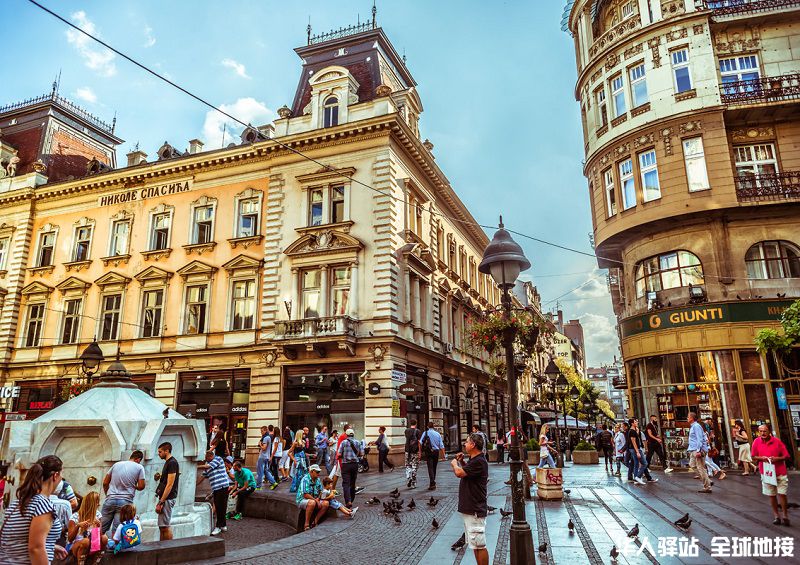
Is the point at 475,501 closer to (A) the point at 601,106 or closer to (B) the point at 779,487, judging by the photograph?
(B) the point at 779,487

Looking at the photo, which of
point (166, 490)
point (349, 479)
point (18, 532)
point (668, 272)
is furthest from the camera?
point (668, 272)

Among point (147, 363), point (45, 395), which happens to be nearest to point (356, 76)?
point (147, 363)

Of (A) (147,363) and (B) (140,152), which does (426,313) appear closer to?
(A) (147,363)

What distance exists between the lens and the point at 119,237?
31609mm

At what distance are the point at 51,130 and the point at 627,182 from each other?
37.7 meters

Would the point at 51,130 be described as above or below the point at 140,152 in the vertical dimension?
above

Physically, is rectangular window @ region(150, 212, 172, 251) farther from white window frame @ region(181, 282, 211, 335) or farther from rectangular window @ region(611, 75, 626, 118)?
rectangular window @ region(611, 75, 626, 118)

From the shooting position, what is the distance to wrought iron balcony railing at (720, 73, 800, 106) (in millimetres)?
21438

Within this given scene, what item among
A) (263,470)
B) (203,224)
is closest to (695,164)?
(263,470)

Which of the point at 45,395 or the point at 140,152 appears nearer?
the point at 45,395

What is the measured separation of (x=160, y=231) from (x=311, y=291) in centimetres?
1100

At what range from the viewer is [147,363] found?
28.6 m

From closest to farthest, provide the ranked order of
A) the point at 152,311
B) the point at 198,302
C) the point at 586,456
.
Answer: the point at 586,456 < the point at 198,302 < the point at 152,311

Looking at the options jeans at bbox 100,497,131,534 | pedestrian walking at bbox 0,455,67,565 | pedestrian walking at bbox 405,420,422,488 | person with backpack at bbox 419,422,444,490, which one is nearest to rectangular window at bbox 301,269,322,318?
pedestrian walking at bbox 405,420,422,488
